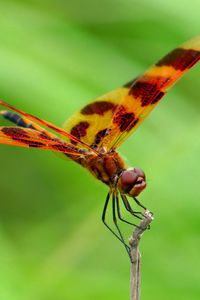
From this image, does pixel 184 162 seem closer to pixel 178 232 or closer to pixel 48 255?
pixel 178 232

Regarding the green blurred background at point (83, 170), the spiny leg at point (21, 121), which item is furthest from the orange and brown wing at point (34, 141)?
the green blurred background at point (83, 170)

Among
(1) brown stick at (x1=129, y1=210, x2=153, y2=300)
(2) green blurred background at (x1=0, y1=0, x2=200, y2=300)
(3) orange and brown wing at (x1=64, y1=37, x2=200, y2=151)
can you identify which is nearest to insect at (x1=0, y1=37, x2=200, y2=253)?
(3) orange and brown wing at (x1=64, y1=37, x2=200, y2=151)

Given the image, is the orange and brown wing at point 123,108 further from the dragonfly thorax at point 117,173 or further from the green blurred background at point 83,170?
the green blurred background at point 83,170

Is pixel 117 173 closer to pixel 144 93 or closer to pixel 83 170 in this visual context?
pixel 144 93

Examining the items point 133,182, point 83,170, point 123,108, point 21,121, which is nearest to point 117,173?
point 133,182

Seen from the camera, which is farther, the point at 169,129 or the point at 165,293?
the point at 169,129

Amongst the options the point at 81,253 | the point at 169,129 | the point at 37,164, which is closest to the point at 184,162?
the point at 169,129

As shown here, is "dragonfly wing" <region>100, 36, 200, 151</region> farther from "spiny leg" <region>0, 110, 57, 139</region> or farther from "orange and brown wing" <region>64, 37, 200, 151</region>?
"spiny leg" <region>0, 110, 57, 139</region>
